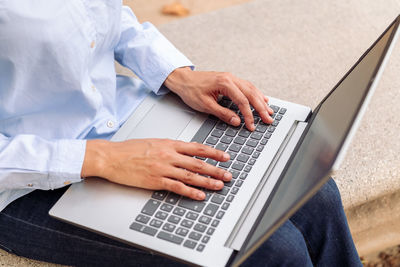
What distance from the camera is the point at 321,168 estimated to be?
618 millimetres

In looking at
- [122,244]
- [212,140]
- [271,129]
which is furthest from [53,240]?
[271,129]

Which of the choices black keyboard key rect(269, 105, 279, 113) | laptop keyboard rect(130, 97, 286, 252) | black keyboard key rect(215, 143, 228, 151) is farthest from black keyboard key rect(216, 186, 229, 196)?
black keyboard key rect(269, 105, 279, 113)

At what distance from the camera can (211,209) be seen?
2.49ft

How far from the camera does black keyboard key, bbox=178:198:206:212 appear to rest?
76 cm

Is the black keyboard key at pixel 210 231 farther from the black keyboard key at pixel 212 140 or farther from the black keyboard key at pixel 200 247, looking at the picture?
the black keyboard key at pixel 212 140

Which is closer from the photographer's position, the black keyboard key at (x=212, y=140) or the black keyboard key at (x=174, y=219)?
the black keyboard key at (x=174, y=219)

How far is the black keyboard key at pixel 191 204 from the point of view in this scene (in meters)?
0.76

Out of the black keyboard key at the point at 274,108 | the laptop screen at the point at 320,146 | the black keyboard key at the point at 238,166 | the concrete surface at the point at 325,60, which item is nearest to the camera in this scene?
the laptop screen at the point at 320,146

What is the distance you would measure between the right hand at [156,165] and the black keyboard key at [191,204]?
11 millimetres

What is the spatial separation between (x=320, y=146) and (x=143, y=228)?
29 cm

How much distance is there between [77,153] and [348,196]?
60 centimetres

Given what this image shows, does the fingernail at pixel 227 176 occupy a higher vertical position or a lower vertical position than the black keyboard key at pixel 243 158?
higher

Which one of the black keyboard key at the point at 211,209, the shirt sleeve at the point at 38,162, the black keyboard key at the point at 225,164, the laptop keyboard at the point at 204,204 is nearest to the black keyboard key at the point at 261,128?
the laptop keyboard at the point at 204,204

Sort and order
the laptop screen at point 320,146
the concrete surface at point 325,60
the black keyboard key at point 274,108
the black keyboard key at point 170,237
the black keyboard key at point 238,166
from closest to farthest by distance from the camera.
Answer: the laptop screen at point 320,146 → the black keyboard key at point 170,237 → the black keyboard key at point 238,166 → the black keyboard key at point 274,108 → the concrete surface at point 325,60
